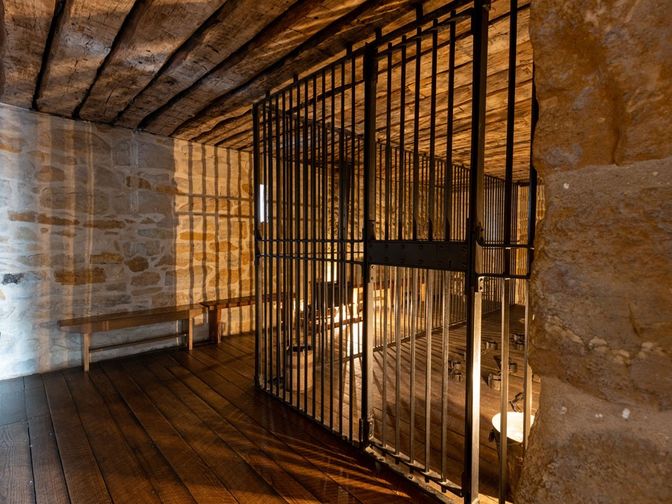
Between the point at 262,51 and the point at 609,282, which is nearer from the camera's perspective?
the point at 609,282

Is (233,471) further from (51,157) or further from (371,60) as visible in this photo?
(51,157)

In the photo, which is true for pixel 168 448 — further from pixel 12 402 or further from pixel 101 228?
pixel 101 228

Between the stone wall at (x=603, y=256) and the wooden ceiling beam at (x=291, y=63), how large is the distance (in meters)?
1.27

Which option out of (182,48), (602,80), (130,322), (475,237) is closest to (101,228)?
(130,322)

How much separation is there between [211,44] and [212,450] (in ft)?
7.26

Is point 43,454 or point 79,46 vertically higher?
point 79,46

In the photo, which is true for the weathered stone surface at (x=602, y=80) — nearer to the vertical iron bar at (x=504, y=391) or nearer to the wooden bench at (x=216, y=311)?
the vertical iron bar at (x=504, y=391)

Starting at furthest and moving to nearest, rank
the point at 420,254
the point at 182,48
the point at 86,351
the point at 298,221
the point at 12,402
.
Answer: the point at 86,351 → the point at 12,402 → the point at 298,221 → the point at 182,48 → the point at 420,254

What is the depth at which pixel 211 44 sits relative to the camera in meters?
1.92

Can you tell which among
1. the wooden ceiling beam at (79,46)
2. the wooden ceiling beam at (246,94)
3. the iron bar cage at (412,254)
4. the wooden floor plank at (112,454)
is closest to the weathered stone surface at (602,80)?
the iron bar cage at (412,254)

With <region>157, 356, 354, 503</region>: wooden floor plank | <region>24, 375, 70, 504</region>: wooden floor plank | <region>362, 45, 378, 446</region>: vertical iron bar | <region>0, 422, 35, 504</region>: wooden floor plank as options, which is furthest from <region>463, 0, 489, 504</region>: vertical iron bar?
<region>0, 422, 35, 504</region>: wooden floor plank

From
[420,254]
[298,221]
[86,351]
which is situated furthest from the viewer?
[86,351]

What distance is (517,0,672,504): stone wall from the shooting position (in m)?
0.49

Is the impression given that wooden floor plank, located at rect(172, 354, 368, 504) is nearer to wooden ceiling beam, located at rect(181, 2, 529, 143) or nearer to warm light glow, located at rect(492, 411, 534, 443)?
warm light glow, located at rect(492, 411, 534, 443)
